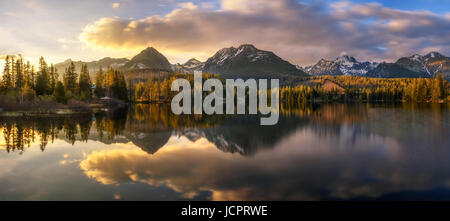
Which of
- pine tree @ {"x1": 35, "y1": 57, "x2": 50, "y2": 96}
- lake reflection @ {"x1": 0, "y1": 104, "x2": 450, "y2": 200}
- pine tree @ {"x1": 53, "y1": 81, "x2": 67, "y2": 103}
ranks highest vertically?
pine tree @ {"x1": 35, "y1": 57, "x2": 50, "y2": 96}

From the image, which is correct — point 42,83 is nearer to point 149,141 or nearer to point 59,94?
point 59,94

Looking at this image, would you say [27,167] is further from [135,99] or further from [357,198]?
[135,99]

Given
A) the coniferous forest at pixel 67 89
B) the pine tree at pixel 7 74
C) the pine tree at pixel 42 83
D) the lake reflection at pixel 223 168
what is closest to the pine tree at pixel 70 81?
the coniferous forest at pixel 67 89

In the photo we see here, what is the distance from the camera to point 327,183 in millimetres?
15359

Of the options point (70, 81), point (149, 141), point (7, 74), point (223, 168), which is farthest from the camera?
point (70, 81)

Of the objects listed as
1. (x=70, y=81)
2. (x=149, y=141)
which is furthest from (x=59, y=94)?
(x=149, y=141)

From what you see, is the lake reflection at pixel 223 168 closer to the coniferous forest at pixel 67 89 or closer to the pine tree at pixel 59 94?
the coniferous forest at pixel 67 89

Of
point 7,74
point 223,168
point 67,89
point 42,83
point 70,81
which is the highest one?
point 7,74

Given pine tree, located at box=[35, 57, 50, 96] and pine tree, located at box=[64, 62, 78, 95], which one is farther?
pine tree, located at box=[64, 62, 78, 95]

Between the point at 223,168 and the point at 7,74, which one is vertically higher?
the point at 7,74

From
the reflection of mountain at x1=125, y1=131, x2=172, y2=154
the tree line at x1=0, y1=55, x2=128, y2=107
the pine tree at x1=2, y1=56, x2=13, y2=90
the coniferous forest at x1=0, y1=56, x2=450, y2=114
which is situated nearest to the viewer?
the reflection of mountain at x1=125, y1=131, x2=172, y2=154

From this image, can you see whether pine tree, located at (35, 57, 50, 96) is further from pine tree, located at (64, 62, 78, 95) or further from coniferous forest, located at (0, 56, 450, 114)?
pine tree, located at (64, 62, 78, 95)

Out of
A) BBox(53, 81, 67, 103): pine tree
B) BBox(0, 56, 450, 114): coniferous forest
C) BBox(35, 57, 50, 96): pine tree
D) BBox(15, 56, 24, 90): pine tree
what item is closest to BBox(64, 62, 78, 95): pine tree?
BBox(0, 56, 450, 114): coniferous forest
